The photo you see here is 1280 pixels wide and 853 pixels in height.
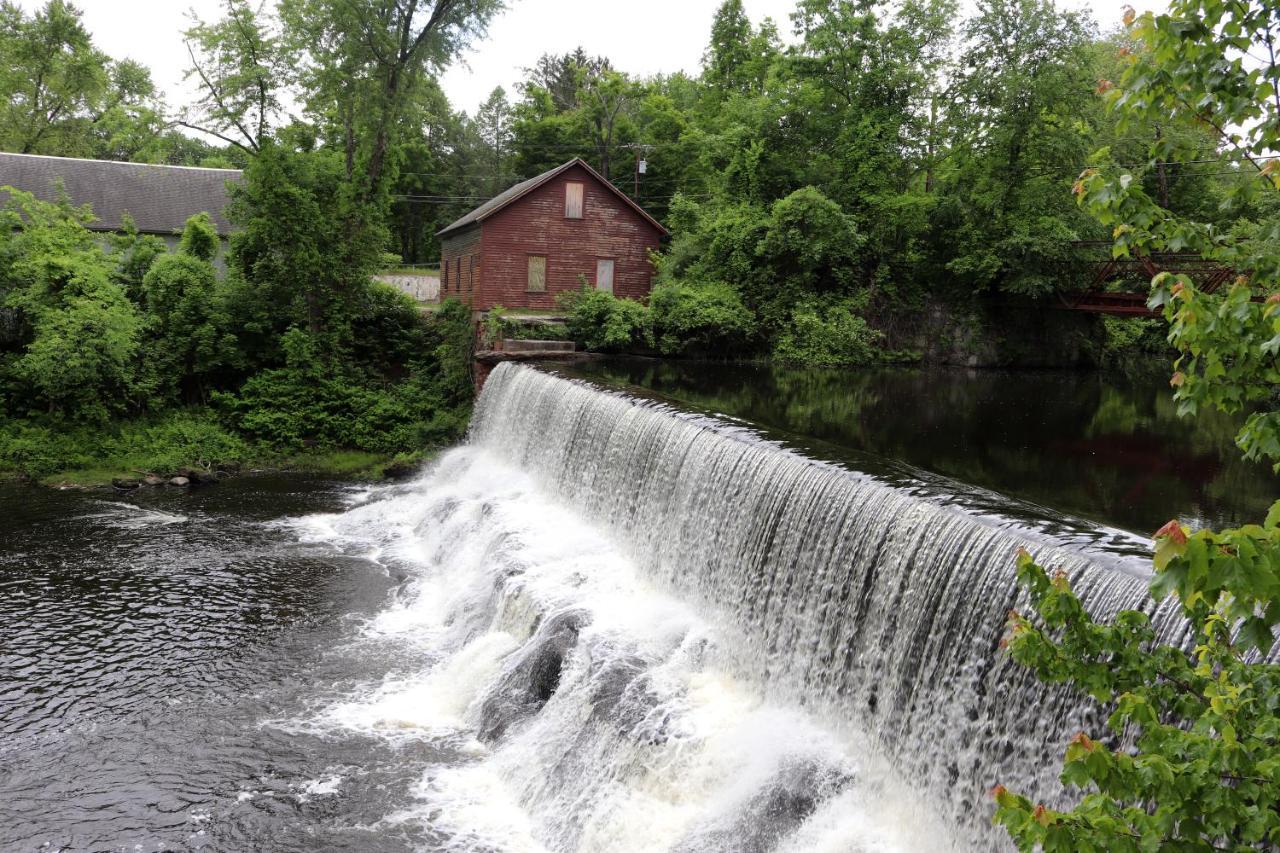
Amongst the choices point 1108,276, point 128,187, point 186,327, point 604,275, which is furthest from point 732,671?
point 128,187

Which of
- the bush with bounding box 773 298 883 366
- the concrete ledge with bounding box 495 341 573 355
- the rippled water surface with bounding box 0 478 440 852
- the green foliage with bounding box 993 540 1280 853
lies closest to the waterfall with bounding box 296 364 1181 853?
the rippled water surface with bounding box 0 478 440 852

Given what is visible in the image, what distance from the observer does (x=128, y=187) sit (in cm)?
3534

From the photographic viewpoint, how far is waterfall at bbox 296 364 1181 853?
750 cm

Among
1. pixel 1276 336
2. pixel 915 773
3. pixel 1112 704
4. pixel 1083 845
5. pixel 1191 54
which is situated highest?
pixel 1191 54

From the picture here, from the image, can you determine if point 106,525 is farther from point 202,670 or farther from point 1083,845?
point 1083,845

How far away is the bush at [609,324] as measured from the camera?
84.3ft

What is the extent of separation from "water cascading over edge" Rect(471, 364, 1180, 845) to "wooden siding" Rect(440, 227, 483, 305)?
54.8ft

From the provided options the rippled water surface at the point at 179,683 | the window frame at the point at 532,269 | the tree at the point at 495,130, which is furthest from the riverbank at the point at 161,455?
the tree at the point at 495,130

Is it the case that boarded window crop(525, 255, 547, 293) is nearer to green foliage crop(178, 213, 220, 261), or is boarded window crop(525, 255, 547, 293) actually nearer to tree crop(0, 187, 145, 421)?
green foliage crop(178, 213, 220, 261)

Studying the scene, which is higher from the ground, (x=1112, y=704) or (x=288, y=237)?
(x=288, y=237)

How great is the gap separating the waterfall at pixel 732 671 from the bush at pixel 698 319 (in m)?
12.2

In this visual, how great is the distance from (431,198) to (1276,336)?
171 feet

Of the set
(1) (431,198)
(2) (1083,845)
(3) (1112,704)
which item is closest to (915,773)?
(3) (1112,704)

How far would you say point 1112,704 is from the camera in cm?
622
